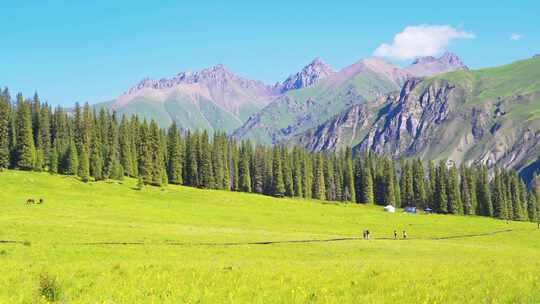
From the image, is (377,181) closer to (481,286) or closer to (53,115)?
(53,115)

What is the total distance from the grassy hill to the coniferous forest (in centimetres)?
1241

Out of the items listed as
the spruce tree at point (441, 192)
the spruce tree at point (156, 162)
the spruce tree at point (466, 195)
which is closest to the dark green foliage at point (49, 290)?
the spruce tree at point (156, 162)

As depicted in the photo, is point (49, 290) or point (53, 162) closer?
point (49, 290)

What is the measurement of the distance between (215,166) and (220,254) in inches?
4946

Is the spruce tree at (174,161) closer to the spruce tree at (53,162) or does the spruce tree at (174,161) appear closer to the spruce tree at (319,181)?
the spruce tree at (53,162)

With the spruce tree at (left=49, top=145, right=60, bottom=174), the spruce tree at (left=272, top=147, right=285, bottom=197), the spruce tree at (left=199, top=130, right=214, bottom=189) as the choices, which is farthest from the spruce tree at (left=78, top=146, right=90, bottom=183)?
the spruce tree at (left=272, top=147, right=285, bottom=197)

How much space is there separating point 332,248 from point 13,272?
35253mm

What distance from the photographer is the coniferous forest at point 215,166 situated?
12962 centimetres

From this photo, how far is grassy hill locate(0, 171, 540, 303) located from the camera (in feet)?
47.7

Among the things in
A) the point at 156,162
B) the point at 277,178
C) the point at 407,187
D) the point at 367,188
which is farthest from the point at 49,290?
the point at 407,187

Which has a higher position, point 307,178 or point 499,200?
point 307,178

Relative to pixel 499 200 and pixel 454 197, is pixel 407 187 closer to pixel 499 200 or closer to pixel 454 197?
pixel 454 197

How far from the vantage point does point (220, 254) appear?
41.2 m

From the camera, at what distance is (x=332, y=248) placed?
168ft
